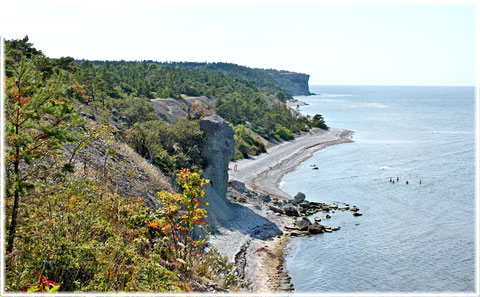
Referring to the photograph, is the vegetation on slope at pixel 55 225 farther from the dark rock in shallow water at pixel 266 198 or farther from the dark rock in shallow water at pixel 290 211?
the dark rock in shallow water at pixel 266 198

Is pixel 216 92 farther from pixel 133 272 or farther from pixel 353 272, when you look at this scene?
pixel 133 272

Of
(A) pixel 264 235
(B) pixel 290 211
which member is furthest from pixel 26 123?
(B) pixel 290 211

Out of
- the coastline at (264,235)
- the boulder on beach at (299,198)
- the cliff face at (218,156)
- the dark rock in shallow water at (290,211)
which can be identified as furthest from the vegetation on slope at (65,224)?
the boulder on beach at (299,198)

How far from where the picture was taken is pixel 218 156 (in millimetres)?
32281

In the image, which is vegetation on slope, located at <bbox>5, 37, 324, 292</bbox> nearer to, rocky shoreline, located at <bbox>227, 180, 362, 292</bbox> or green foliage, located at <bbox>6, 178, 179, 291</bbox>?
green foliage, located at <bbox>6, 178, 179, 291</bbox>

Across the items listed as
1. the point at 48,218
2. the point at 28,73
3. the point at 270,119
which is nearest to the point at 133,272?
the point at 48,218

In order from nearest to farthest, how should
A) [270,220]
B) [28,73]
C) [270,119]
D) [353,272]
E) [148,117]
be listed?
1. [28,73]
2. [353,272]
3. [270,220]
4. [148,117]
5. [270,119]

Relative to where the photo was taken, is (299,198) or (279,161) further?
(279,161)

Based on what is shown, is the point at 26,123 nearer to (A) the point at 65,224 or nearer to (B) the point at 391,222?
(A) the point at 65,224

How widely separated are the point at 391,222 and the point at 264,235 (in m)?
12.8

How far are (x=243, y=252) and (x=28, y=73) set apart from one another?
21544 millimetres

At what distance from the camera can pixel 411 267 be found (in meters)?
26.3

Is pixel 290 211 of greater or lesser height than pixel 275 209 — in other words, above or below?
below

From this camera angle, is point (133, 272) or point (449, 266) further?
point (449, 266)
